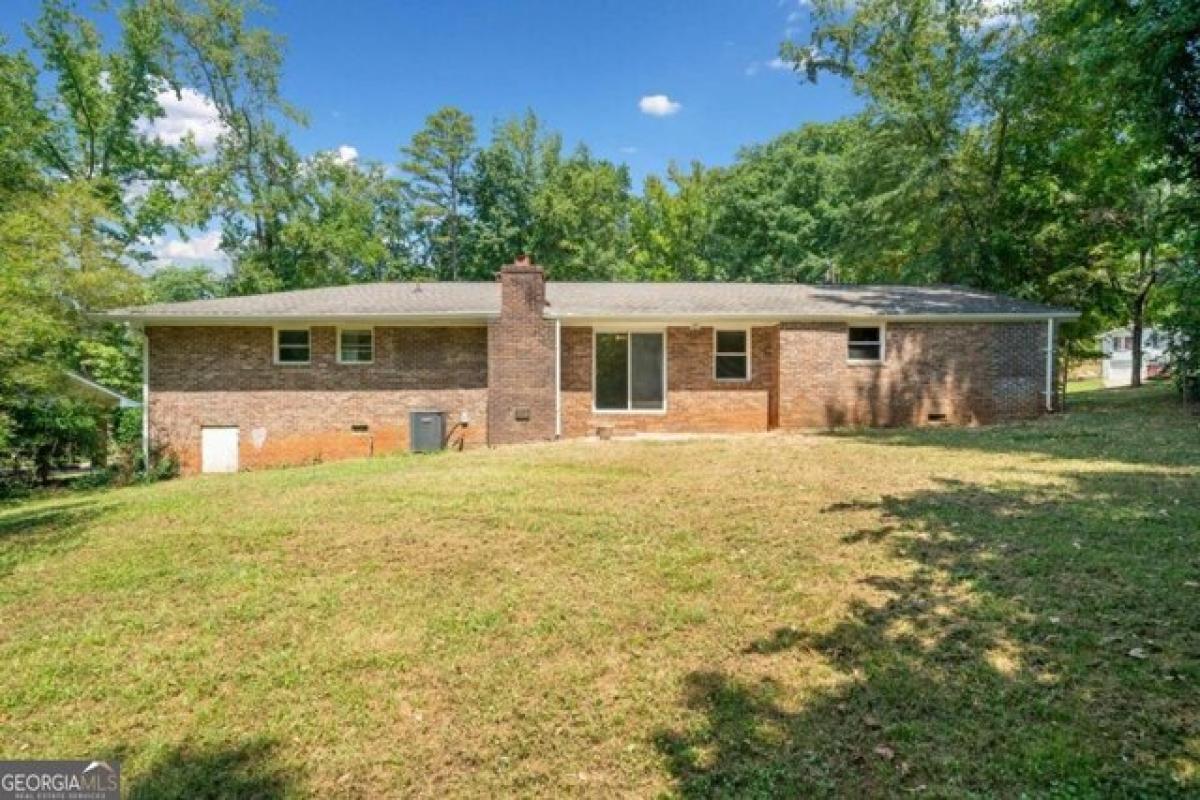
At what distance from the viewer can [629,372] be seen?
14.1 meters

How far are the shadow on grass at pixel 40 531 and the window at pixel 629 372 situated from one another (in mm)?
8959

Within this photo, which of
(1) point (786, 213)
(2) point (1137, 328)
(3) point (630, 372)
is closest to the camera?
(3) point (630, 372)

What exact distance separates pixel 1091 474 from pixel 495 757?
7.83 m

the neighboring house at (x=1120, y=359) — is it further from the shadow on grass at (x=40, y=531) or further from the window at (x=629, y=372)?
the shadow on grass at (x=40, y=531)

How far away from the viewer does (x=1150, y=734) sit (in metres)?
2.99

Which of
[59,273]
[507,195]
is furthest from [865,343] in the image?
[507,195]

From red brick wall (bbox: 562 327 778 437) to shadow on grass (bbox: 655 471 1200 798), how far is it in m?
8.68

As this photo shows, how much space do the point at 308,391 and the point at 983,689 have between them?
1311 centimetres

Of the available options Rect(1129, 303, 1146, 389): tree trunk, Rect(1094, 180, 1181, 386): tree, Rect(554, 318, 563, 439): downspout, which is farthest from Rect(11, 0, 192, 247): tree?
Rect(1129, 303, 1146, 389): tree trunk

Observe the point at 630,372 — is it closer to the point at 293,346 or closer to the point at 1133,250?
the point at 293,346

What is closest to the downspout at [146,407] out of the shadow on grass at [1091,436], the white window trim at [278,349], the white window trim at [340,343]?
the white window trim at [278,349]

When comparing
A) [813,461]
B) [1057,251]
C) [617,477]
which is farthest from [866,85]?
[617,477]

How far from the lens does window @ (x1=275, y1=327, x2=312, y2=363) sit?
1356 centimetres

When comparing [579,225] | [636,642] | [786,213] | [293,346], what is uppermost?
[579,225]
